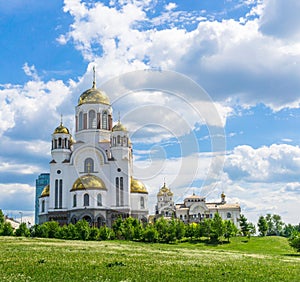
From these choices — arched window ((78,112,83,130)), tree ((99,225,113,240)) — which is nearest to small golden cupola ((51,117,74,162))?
arched window ((78,112,83,130))

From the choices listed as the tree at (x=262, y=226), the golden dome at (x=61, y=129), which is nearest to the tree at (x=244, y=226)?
the tree at (x=262, y=226)

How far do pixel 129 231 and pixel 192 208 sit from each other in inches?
1899

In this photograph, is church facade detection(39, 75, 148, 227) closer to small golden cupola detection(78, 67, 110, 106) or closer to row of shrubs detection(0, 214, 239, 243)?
small golden cupola detection(78, 67, 110, 106)

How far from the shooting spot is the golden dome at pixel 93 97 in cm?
8219

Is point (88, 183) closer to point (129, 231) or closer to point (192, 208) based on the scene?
point (129, 231)

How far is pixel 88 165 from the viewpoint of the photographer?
77562mm

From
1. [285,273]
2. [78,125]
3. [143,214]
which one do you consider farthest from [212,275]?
[78,125]

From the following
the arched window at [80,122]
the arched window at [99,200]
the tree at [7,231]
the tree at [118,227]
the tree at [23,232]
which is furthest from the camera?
the arched window at [80,122]

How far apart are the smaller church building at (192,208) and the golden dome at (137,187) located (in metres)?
27.0

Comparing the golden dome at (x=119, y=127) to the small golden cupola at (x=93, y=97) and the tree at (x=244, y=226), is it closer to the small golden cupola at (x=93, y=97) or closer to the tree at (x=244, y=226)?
the small golden cupola at (x=93, y=97)

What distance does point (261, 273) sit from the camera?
808 inches

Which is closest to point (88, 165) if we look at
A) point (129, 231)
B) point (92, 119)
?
point (92, 119)

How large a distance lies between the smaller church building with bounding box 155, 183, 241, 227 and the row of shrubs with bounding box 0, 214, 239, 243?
127ft

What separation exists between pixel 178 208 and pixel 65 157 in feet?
139
